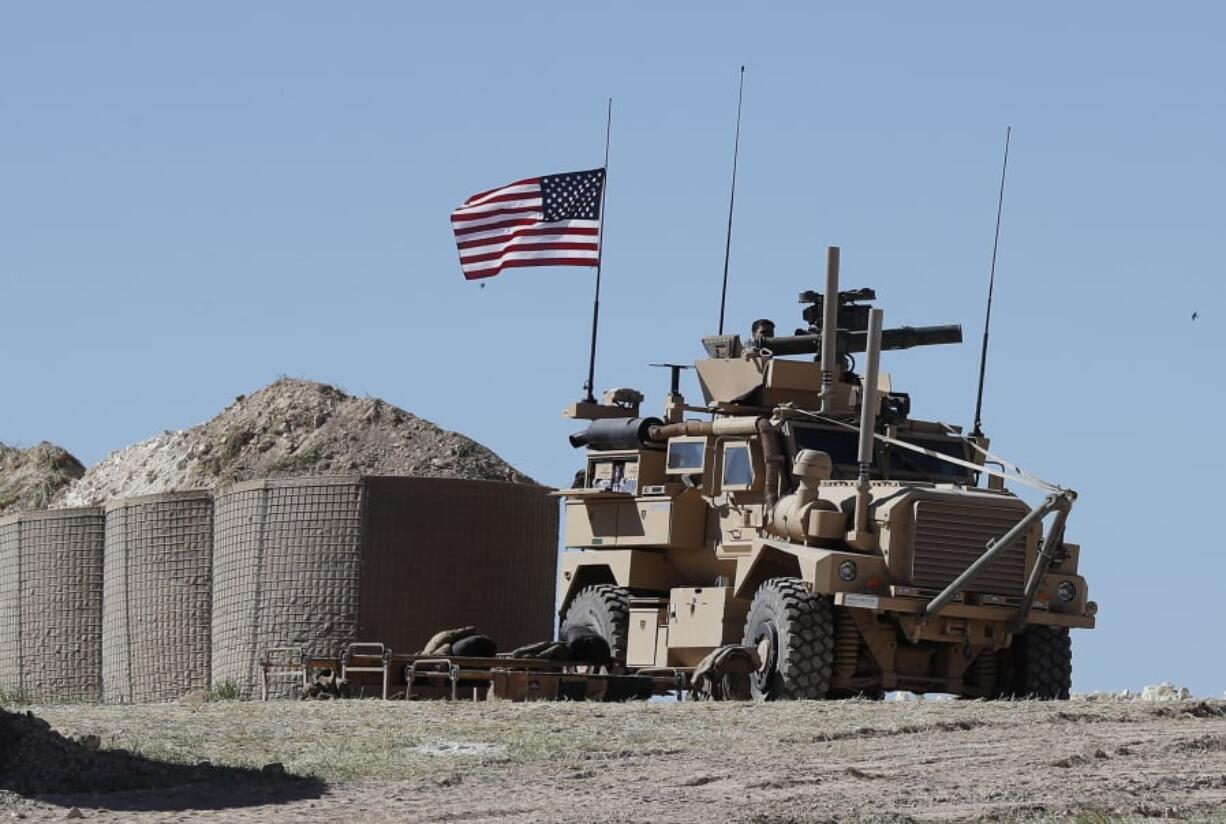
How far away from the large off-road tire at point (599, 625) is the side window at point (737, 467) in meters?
1.72

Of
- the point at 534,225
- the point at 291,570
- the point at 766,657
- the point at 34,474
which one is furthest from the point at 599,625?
the point at 34,474

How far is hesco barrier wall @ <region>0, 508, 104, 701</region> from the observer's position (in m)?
29.9

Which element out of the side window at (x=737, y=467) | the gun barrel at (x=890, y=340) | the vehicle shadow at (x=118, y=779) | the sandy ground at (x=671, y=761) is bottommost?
the vehicle shadow at (x=118, y=779)

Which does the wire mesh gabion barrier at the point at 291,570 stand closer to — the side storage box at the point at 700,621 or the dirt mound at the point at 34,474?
the side storage box at the point at 700,621

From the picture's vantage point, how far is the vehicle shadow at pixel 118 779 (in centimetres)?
1597

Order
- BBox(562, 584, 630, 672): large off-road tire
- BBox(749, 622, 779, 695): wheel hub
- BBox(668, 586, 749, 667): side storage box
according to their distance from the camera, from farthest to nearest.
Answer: BBox(562, 584, 630, 672): large off-road tire
BBox(668, 586, 749, 667): side storage box
BBox(749, 622, 779, 695): wheel hub

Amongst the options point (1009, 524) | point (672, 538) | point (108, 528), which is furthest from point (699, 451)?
point (108, 528)

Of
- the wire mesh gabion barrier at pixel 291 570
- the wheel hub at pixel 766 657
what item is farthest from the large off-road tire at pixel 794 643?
the wire mesh gabion barrier at pixel 291 570

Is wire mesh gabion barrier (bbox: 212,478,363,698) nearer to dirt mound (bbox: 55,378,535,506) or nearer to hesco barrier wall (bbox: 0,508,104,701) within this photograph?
dirt mound (bbox: 55,378,535,506)

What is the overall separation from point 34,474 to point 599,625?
13.8 meters

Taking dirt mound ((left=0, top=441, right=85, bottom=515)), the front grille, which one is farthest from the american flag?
dirt mound ((left=0, top=441, right=85, bottom=515))

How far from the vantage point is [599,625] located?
25.3 meters

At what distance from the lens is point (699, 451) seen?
977 inches

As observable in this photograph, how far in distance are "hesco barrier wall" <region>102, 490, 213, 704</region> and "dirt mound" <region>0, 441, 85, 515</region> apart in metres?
7.01
